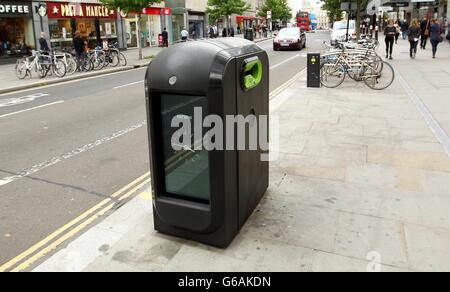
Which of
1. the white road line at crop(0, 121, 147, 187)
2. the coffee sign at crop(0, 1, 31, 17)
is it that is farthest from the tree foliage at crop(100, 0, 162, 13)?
the white road line at crop(0, 121, 147, 187)

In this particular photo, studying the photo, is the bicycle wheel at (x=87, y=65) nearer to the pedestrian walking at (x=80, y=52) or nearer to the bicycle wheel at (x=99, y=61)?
the pedestrian walking at (x=80, y=52)

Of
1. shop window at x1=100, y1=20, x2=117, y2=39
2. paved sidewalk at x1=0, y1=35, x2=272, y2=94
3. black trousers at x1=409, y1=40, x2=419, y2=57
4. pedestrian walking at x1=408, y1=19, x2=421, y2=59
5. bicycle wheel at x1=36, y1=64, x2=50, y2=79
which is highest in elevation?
shop window at x1=100, y1=20, x2=117, y2=39

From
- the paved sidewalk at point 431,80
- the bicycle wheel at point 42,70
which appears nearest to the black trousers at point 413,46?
the paved sidewalk at point 431,80

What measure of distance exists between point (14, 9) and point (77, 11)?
14.8 ft

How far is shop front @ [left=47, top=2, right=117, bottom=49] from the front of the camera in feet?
79.0

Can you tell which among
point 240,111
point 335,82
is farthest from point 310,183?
point 335,82

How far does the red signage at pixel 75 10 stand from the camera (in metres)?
23.8

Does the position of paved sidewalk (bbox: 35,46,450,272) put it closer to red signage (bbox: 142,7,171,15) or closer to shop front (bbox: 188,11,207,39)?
red signage (bbox: 142,7,171,15)

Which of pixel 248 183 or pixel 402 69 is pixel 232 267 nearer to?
pixel 248 183

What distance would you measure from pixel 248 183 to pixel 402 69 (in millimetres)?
13737

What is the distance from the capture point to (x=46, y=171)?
588cm

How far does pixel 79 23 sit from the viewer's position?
25953 millimetres

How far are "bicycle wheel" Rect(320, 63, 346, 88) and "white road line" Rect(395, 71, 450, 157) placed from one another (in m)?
1.78

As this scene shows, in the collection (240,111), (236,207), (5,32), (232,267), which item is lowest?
(232,267)
